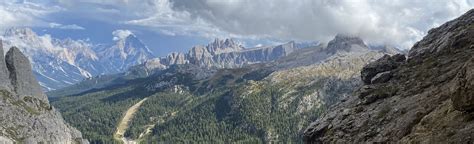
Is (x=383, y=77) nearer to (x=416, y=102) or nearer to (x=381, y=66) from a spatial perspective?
(x=381, y=66)

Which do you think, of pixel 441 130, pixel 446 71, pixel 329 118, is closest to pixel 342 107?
pixel 329 118

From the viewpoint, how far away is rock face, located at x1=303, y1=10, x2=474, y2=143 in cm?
3662

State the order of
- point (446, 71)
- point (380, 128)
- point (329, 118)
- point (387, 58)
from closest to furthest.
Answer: point (380, 128), point (446, 71), point (329, 118), point (387, 58)

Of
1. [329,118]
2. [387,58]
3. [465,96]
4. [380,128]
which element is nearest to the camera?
[465,96]

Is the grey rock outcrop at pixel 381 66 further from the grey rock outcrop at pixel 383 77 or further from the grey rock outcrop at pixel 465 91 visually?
the grey rock outcrop at pixel 465 91

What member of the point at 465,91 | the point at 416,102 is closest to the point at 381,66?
the point at 416,102

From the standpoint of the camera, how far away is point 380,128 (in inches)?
1891

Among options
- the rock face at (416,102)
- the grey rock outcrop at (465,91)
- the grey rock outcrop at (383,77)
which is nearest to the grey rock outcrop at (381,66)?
the rock face at (416,102)

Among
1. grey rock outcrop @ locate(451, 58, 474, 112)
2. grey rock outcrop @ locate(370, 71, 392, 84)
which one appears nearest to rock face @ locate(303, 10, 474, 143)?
grey rock outcrop @ locate(451, 58, 474, 112)

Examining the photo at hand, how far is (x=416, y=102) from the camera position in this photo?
48.5m

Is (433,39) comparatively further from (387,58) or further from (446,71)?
(446,71)

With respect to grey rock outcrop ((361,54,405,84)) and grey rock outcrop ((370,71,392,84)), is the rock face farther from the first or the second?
grey rock outcrop ((370,71,392,84))

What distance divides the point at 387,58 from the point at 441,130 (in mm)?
37968

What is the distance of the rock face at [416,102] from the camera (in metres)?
36.6
